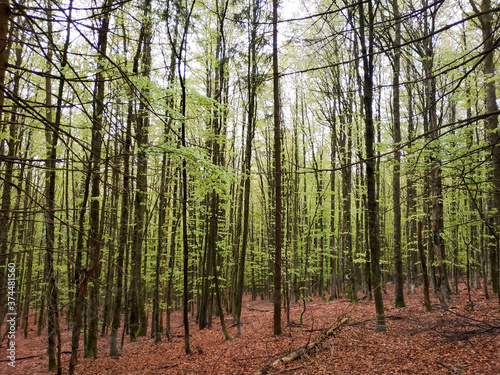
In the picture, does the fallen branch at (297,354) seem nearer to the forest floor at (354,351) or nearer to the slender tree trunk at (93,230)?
the forest floor at (354,351)

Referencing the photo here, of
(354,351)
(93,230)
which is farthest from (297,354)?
(93,230)

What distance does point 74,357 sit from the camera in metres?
5.63

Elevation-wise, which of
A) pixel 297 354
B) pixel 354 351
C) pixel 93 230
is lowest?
pixel 297 354

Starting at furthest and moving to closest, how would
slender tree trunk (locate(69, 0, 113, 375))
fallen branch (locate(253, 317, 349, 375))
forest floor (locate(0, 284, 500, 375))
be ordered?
fallen branch (locate(253, 317, 349, 375)) < forest floor (locate(0, 284, 500, 375)) < slender tree trunk (locate(69, 0, 113, 375))

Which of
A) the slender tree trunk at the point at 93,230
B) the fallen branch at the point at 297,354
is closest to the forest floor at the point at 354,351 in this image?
the fallen branch at the point at 297,354

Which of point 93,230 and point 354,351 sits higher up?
point 93,230

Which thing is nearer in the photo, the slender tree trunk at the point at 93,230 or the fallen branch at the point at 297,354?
the slender tree trunk at the point at 93,230

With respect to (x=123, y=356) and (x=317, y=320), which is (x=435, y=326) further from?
(x=123, y=356)

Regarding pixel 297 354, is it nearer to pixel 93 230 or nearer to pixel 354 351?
pixel 354 351

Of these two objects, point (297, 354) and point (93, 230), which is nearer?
point (93, 230)

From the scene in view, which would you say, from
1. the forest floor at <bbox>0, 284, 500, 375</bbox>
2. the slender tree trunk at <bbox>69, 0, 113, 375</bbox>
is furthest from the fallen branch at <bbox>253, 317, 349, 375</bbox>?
the slender tree trunk at <bbox>69, 0, 113, 375</bbox>

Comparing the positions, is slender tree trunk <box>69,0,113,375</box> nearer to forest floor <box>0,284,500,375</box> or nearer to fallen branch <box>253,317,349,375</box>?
forest floor <box>0,284,500,375</box>

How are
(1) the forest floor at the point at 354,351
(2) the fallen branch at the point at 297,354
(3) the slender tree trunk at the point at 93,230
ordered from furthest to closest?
1. (2) the fallen branch at the point at 297,354
2. (1) the forest floor at the point at 354,351
3. (3) the slender tree trunk at the point at 93,230

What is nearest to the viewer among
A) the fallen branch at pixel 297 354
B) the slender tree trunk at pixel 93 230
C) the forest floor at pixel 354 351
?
the slender tree trunk at pixel 93 230
